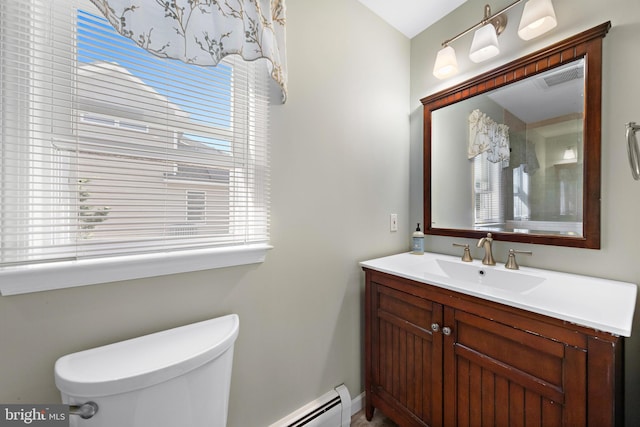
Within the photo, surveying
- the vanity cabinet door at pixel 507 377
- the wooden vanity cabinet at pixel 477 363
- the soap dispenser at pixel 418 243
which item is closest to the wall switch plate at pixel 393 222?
the soap dispenser at pixel 418 243

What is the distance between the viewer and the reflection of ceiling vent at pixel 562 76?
1.13 metres

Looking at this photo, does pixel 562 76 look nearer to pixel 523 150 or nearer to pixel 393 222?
pixel 523 150

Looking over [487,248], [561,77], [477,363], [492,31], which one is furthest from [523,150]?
[477,363]

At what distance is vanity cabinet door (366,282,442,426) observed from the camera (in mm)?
1102

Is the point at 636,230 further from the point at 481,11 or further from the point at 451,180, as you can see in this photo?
the point at 481,11

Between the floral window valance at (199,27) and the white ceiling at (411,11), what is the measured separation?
937mm

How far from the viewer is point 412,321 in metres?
1.19

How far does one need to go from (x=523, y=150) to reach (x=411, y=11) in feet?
3.60

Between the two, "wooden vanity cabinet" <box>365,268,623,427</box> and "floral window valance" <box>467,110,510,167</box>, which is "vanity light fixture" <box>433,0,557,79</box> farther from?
"wooden vanity cabinet" <box>365,268,623,427</box>

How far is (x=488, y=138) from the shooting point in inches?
56.9

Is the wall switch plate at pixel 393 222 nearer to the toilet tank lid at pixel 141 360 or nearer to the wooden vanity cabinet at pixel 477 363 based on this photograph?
the wooden vanity cabinet at pixel 477 363

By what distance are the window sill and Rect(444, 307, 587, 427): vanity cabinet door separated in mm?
919

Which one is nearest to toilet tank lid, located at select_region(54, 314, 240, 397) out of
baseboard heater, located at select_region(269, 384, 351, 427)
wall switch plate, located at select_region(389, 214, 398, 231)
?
baseboard heater, located at select_region(269, 384, 351, 427)

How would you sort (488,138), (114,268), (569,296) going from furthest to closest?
(488,138)
(569,296)
(114,268)
